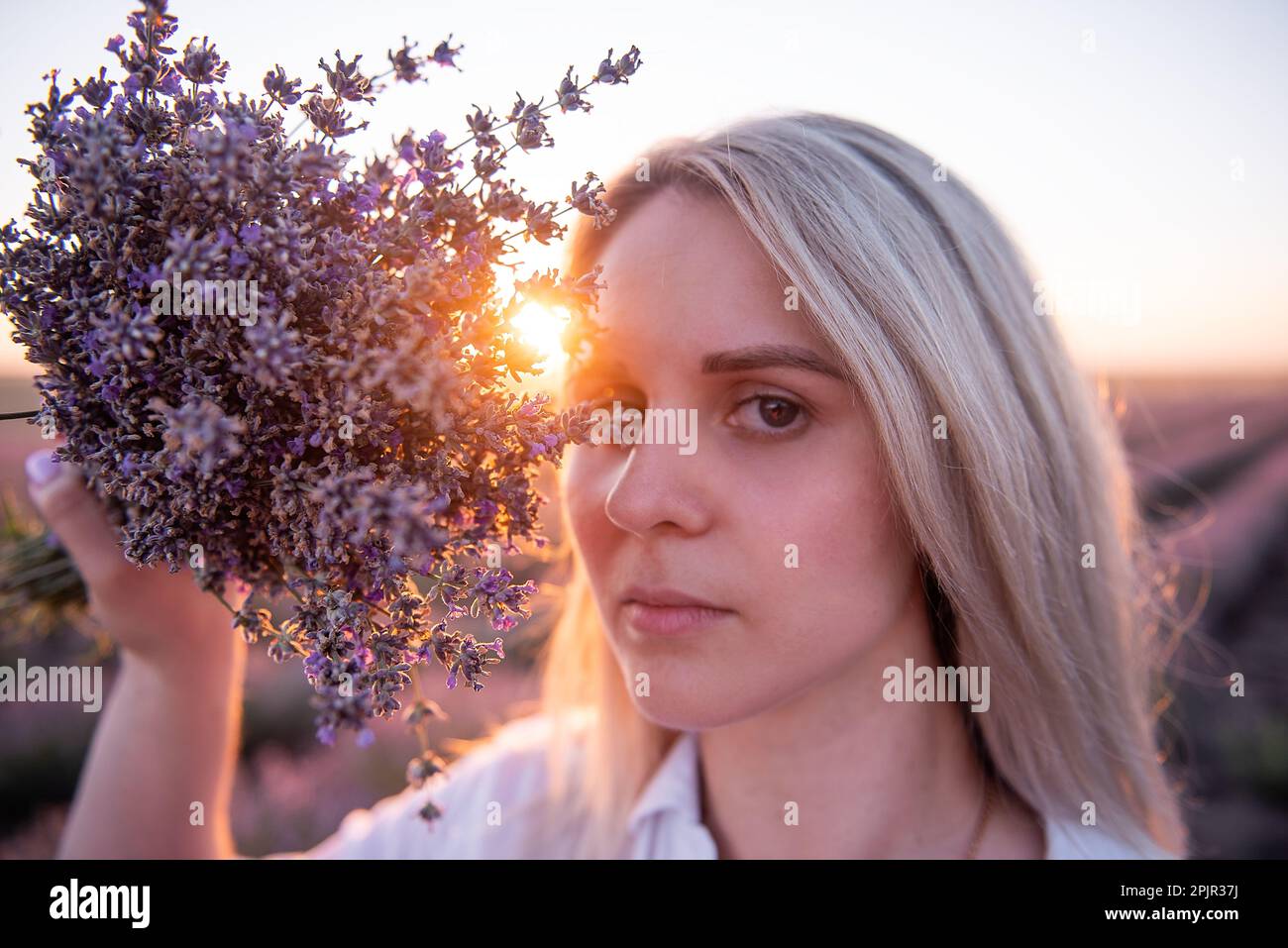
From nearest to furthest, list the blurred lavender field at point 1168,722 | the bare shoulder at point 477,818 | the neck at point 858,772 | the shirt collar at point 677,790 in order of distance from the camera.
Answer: the neck at point 858,772 → the shirt collar at point 677,790 → the bare shoulder at point 477,818 → the blurred lavender field at point 1168,722

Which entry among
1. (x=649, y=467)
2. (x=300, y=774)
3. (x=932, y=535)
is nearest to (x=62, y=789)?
(x=300, y=774)

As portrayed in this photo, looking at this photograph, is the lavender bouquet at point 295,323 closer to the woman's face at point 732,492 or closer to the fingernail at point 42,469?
the woman's face at point 732,492

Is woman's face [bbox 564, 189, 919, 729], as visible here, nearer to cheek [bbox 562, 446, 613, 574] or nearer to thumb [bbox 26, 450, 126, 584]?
cheek [bbox 562, 446, 613, 574]

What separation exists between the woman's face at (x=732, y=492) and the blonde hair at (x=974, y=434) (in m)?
0.09

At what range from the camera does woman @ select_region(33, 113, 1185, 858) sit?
1737 millimetres

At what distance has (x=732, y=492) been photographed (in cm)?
173

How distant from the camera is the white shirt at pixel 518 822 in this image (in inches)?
89.6

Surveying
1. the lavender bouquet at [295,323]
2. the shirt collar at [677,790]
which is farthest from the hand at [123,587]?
the shirt collar at [677,790]

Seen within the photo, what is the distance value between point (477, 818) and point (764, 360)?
6.90 ft

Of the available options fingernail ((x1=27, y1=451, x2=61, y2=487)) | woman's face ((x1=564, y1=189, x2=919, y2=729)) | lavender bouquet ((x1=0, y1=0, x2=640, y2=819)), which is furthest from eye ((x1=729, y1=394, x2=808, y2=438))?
fingernail ((x1=27, y1=451, x2=61, y2=487))

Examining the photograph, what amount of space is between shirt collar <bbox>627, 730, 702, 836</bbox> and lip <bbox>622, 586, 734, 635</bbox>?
0.79m

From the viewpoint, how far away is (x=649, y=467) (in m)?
1.72
